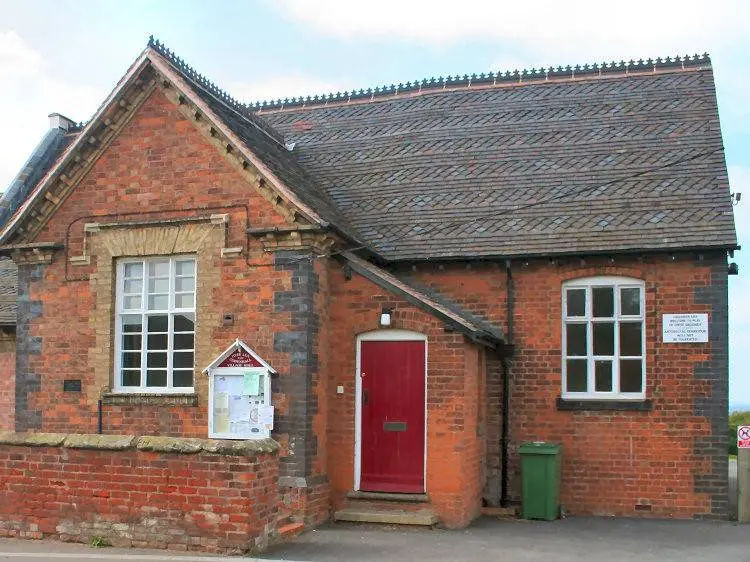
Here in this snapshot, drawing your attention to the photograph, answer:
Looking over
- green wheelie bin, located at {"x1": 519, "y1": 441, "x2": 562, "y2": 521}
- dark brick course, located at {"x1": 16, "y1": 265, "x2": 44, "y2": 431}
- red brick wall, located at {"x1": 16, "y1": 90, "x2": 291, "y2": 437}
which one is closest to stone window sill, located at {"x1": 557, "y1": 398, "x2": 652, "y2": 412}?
green wheelie bin, located at {"x1": 519, "y1": 441, "x2": 562, "y2": 521}

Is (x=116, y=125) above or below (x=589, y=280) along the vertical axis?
above

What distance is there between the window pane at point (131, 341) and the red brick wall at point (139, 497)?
3.51m

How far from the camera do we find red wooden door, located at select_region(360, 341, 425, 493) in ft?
43.1

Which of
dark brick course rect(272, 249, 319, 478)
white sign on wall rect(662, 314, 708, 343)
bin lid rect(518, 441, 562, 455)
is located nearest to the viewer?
dark brick course rect(272, 249, 319, 478)

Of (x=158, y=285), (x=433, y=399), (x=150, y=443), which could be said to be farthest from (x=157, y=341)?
(x=433, y=399)

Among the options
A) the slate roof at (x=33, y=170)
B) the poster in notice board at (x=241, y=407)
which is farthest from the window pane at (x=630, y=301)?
the slate roof at (x=33, y=170)

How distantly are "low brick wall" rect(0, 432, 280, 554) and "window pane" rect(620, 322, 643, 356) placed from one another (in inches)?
261

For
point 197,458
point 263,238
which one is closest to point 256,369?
point 263,238

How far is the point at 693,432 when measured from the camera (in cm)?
1369

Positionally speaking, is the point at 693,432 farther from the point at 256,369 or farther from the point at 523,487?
the point at 256,369

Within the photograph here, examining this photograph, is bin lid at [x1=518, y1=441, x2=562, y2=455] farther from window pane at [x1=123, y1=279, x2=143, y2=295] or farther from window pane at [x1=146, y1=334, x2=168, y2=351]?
window pane at [x1=123, y1=279, x2=143, y2=295]

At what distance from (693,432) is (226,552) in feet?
25.5

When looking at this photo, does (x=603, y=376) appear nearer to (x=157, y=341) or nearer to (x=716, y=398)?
(x=716, y=398)

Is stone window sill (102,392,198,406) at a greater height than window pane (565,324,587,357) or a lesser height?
lesser
